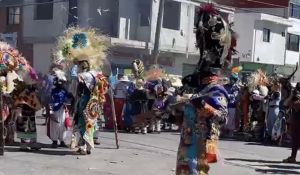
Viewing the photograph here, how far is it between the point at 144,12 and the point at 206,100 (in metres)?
31.0

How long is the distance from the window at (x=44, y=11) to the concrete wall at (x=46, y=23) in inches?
10.8

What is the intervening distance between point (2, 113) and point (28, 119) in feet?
3.05

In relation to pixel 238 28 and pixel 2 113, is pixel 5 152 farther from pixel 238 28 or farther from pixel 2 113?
pixel 238 28

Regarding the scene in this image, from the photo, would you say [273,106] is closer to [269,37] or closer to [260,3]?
[269,37]

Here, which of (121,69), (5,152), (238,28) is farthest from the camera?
(238,28)

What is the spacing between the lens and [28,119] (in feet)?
37.5

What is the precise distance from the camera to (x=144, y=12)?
37031 mm

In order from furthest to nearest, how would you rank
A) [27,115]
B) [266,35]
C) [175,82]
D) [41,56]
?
[266,35]
[41,56]
[175,82]
[27,115]

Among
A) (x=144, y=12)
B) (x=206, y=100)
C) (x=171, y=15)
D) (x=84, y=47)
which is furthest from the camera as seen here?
(x=171, y=15)

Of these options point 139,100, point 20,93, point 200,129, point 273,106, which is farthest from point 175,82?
point 200,129

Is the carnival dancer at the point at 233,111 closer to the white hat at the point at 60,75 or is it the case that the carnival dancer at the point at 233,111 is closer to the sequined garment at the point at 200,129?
the white hat at the point at 60,75

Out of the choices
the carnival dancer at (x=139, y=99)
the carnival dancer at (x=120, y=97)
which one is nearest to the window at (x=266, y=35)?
the carnival dancer at (x=120, y=97)

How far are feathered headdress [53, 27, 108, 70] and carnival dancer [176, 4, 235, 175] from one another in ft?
15.4

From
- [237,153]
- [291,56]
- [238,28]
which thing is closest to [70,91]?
[237,153]
